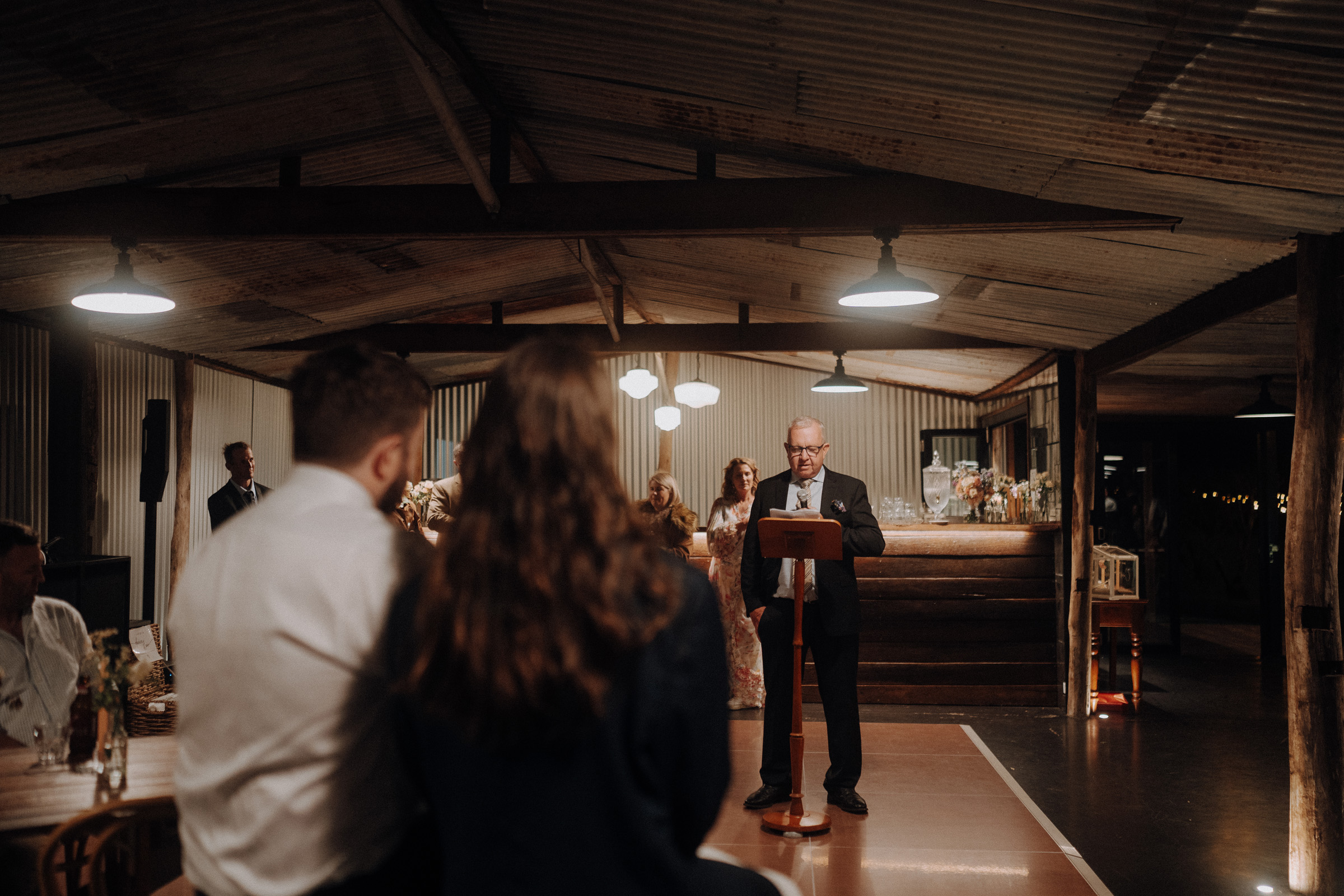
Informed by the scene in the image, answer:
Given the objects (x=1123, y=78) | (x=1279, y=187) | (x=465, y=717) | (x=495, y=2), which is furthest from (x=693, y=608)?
(x=1279, y=187)

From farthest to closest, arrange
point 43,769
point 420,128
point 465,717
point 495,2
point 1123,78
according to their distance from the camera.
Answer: point 420,128 → point 495,2 → point 1123,78 → point 43,769 → point 465,717

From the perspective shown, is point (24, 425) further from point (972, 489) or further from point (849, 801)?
point (972, 489)

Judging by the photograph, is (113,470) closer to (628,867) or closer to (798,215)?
(798,215)

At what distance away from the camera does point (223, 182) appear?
503cm

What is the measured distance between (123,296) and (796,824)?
378 cm

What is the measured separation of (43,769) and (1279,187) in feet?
13.9

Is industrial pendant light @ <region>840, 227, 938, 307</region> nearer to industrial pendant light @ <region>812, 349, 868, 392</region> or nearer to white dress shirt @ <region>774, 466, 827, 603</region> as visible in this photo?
white dress shirt @ <region>774, 466, 827, 603</region>

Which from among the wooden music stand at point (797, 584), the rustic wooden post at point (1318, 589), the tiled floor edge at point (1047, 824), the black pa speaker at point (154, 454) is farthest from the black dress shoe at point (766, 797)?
the black pa speaker at point (154, 454)

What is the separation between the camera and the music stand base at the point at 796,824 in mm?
4086

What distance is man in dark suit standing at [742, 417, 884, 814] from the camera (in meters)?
4.32

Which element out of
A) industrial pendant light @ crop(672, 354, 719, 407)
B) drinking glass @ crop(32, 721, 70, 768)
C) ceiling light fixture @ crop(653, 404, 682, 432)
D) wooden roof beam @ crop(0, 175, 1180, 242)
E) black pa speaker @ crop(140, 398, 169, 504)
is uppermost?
wooden roof beam @ crop(0, 175, 1180, 242)

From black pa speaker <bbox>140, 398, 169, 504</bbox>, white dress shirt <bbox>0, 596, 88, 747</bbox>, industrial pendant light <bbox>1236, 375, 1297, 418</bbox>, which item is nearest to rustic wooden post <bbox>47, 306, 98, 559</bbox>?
black pa speaker <bbox>140, 398, 169, 504</bbox>

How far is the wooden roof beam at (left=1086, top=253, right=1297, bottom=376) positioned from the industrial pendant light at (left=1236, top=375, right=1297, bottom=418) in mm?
1966

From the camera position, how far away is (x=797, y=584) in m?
4.03
